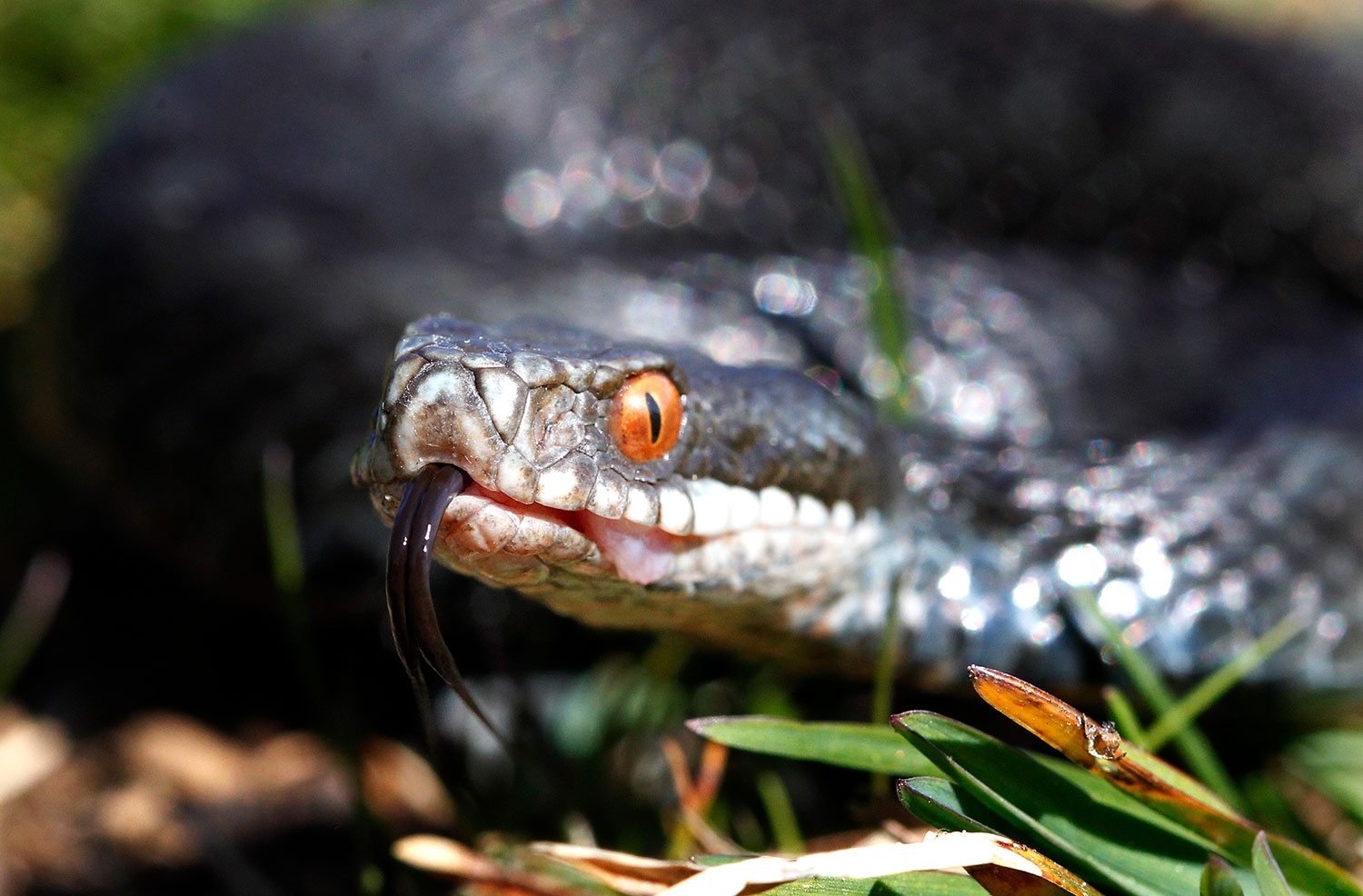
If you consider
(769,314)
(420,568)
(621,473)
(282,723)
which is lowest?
(282,723)

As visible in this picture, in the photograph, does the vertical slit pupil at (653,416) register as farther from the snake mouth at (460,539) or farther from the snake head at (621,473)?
the snake mouth at (460,539)

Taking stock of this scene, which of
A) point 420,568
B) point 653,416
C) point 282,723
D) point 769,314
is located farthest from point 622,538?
point 769,314

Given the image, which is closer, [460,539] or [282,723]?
[460,539]

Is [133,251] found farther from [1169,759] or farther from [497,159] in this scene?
[1169,759]

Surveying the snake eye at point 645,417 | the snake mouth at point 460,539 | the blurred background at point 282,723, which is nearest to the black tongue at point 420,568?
the snake mouth at point 460,539

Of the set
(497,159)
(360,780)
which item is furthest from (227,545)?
(497,159)

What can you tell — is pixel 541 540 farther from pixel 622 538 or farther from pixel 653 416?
pixel 653 416
